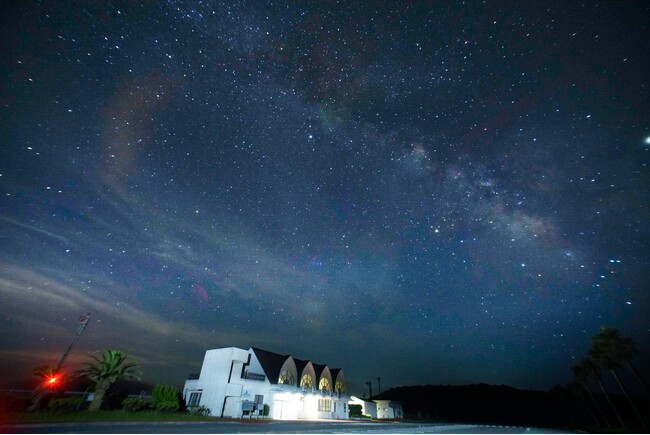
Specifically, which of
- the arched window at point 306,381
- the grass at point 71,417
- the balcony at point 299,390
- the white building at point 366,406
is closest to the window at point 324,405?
the balcony at point 299,390

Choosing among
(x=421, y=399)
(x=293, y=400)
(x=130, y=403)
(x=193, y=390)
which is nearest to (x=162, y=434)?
(x=130, y=403)

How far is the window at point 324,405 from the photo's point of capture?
133 ft

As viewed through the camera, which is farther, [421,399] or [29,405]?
[421,399]

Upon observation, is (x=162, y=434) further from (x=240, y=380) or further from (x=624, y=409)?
(x=624, y=409)

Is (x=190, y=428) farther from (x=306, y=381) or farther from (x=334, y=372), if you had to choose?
(x=334, y=372)

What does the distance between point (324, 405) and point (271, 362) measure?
9.74m

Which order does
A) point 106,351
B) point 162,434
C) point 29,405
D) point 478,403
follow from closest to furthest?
point 162,434 < point 29,405 < point 106,351 < point 478,403

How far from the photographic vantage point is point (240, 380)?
32.2 m

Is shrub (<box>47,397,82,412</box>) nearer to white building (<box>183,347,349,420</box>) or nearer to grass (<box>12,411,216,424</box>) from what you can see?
grass (<box>12,411,216,424</box>)

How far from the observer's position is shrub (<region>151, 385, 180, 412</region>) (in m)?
24.8

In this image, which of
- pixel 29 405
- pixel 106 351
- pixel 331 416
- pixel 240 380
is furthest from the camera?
pixel 331 416

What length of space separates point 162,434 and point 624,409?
12108 cm

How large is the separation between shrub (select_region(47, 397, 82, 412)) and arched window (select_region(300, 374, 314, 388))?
29.1 meters

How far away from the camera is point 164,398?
82.8 ft
